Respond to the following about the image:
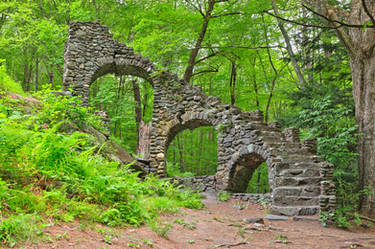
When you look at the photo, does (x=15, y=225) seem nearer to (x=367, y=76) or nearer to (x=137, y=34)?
(x=367, y=76)

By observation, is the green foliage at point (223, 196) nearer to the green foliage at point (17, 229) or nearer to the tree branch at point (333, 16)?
the tree branch at point (333, 16)

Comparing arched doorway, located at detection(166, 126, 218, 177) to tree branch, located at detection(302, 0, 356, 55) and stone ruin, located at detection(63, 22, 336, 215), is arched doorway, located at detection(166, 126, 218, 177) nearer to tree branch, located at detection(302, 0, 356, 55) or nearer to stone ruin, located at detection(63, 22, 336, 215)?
stone ruin, located at detection(63, 22, 336, 215)

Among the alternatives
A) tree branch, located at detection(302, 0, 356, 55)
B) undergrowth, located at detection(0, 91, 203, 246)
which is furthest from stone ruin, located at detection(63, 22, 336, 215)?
undergrowth, located at detection(0, 91, 203, 246)

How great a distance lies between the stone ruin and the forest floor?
1.46 metres

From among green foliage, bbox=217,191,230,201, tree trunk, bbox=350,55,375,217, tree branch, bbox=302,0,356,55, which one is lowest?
green foliage, bbox=217,191,230,201

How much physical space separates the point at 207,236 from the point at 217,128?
7097 mm

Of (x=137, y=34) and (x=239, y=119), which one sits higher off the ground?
(x=137, y=34)

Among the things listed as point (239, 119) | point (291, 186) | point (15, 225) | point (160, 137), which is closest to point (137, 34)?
point (160, 137)

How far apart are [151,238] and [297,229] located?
12.3ft

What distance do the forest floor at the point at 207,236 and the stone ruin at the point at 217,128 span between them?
57.5 inches

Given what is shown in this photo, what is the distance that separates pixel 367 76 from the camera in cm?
716

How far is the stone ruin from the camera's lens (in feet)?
26.1

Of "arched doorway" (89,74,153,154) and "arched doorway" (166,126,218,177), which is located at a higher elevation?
"arched doorway" (89,74,153,154)

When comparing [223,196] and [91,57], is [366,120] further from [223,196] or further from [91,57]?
[91,57]
